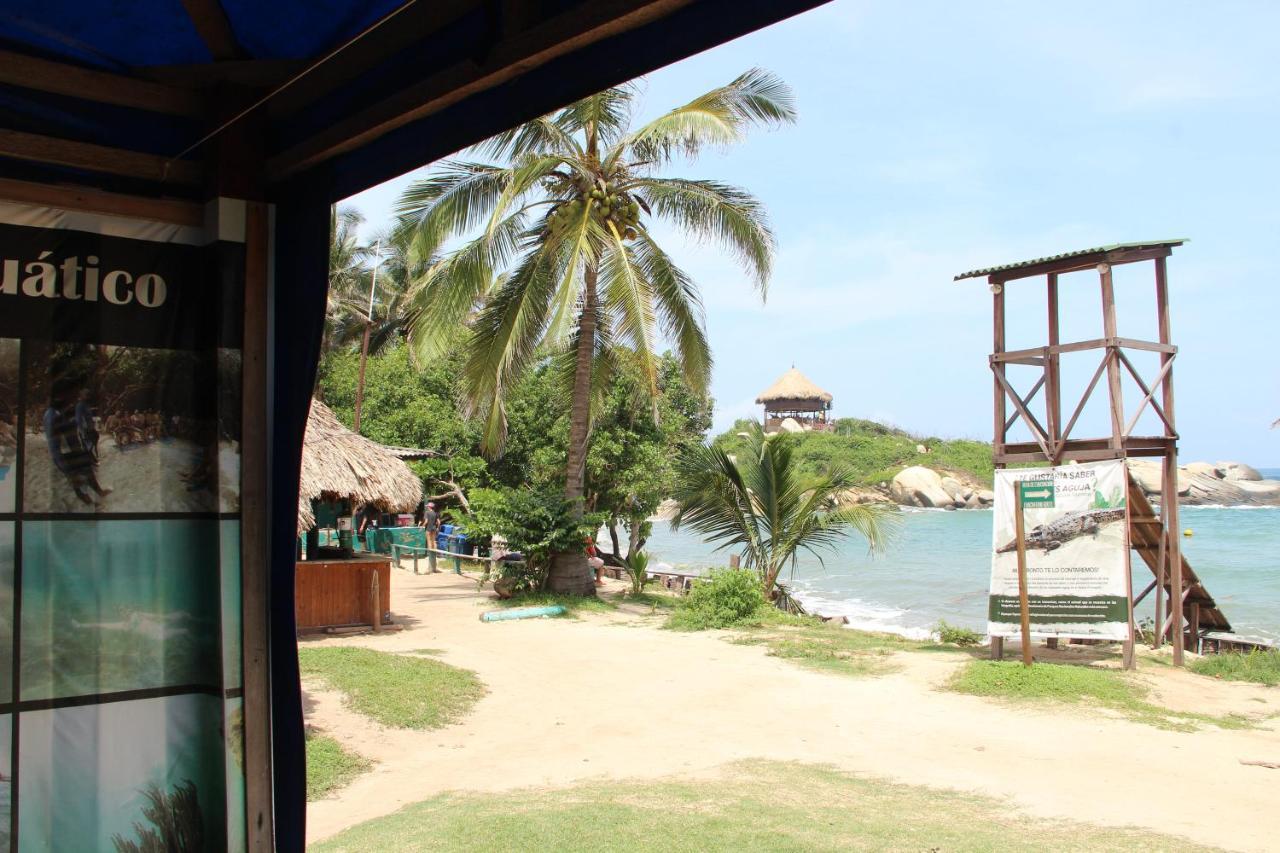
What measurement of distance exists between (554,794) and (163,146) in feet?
14.1

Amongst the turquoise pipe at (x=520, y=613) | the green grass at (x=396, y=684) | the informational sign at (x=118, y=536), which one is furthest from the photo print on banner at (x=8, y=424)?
the turquoise pipe at (x=520, y=613)

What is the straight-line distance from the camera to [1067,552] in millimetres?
10258

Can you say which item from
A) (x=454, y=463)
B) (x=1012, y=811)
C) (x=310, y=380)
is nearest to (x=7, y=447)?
(x=310, y=380)

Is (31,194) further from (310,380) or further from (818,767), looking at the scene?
(818,767)

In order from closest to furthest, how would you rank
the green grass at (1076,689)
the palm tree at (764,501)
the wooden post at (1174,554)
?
the green grass at (1076,689) < the wooden post at (1174,554) < the palm tree at (764,501)

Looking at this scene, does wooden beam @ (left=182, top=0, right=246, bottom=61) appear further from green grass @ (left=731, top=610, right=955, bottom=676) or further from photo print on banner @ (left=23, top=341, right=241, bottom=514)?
green grass @ (left=731, top=610, right=955, bottom=676)

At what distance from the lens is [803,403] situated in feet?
198

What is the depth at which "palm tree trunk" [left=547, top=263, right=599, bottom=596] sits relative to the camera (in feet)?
48.6

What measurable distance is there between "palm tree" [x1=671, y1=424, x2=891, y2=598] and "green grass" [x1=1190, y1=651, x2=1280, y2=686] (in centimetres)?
469

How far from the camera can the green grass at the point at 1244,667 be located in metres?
10.2

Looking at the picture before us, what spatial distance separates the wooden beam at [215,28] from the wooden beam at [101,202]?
0.42 metres

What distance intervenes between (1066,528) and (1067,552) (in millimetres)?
250

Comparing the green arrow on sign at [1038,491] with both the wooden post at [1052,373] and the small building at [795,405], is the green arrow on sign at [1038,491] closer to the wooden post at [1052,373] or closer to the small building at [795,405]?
the wooden post at [1052,373]

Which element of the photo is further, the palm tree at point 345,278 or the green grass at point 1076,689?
the palm tree at point 345,278
